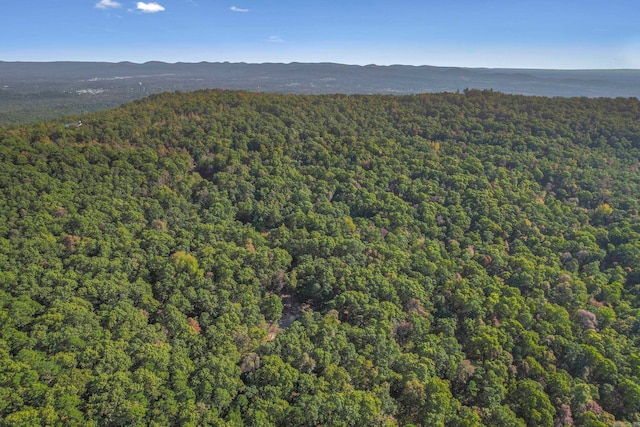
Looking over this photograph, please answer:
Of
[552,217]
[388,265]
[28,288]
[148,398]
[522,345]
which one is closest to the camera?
[148,398]

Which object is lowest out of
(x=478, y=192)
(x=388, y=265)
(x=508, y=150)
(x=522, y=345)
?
(x=522, y=345)

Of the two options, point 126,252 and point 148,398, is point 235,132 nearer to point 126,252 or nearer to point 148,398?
point 126,252

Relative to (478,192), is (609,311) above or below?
below

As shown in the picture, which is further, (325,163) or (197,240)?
(325,163)

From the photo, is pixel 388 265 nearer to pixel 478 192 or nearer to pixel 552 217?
pixel 478 192

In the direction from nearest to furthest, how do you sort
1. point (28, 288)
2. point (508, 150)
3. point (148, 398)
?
point (148, 398)
point (28, 288)
point (508, 150)

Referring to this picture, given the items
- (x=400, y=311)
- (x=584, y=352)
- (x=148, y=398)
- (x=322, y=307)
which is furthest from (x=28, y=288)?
(x=584, y=352)
